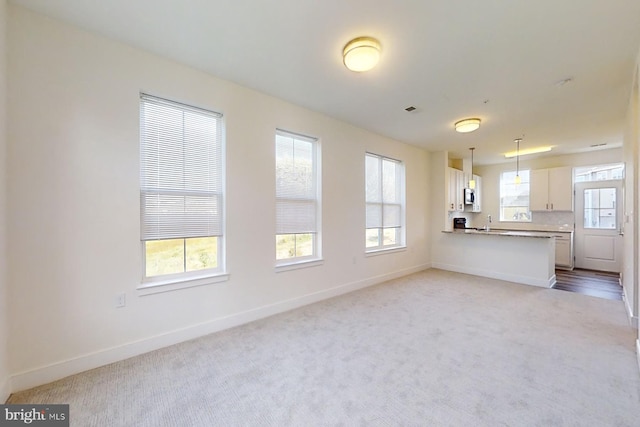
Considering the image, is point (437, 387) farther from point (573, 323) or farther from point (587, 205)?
point (587, 205)

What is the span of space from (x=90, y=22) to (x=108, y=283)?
2188mm

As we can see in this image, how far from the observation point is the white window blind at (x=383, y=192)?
5043mm

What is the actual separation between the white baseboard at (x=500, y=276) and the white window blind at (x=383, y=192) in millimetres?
1676

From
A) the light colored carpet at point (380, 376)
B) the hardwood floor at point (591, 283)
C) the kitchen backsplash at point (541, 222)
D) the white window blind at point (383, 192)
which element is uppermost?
the white window blind at point (383, 192)

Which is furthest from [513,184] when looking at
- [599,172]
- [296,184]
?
[296,184]

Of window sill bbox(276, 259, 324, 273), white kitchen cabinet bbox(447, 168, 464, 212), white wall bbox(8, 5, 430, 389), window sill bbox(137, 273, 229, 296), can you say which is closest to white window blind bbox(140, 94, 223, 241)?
white wall bbox(8, 5, 430, 389)

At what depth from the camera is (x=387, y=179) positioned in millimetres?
5469

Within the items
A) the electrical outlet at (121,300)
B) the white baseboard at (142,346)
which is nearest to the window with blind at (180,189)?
the electrical outlet at (121,300)

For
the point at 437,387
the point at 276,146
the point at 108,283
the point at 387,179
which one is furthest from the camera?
the point at 387,179

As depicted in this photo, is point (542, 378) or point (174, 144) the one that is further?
point (174, 144)

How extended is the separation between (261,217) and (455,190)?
5.25 meters

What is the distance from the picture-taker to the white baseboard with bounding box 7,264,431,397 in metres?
2.04

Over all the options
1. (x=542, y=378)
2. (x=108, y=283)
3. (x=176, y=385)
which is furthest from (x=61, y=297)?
(x=542, y=378)

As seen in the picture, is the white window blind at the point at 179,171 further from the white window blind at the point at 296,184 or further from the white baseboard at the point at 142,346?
the white baseboard at the point at 142,346
